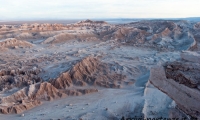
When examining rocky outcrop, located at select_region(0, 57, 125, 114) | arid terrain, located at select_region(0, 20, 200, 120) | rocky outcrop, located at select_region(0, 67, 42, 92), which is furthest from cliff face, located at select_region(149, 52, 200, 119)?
rocky outcrop, located at select_region(0, 67, 42, 92)

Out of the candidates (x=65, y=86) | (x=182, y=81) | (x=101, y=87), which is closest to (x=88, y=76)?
(x=101, y=87)

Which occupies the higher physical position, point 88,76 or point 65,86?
point 88,76

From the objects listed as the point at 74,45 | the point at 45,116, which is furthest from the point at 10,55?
the point at 45,116

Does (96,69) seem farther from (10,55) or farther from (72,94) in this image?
(10,55)

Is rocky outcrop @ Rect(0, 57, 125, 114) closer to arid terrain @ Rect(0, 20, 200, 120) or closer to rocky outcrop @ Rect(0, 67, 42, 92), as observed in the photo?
arid terrain @ Rect(0, 20, 200, 120)

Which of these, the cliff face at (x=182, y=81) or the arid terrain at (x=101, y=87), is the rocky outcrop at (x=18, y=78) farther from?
the cliff face at (x=182, y=81)

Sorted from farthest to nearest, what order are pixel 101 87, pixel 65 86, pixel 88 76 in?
pixel 88 76 → pixel 101 87 → pixel 65 86

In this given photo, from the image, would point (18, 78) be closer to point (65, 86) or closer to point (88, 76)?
point (65, 86)

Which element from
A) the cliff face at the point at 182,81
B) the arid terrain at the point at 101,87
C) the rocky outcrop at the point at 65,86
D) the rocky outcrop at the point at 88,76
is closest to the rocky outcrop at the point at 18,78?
the arid terrain at the point at 101,87

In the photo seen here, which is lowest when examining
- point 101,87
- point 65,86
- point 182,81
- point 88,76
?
point 101,87

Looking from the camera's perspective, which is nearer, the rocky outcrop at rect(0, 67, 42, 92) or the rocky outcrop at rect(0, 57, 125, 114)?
the rocky outcrop at rect(0, 57, 125, 114)

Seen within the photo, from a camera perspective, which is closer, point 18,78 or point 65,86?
point 65,86
